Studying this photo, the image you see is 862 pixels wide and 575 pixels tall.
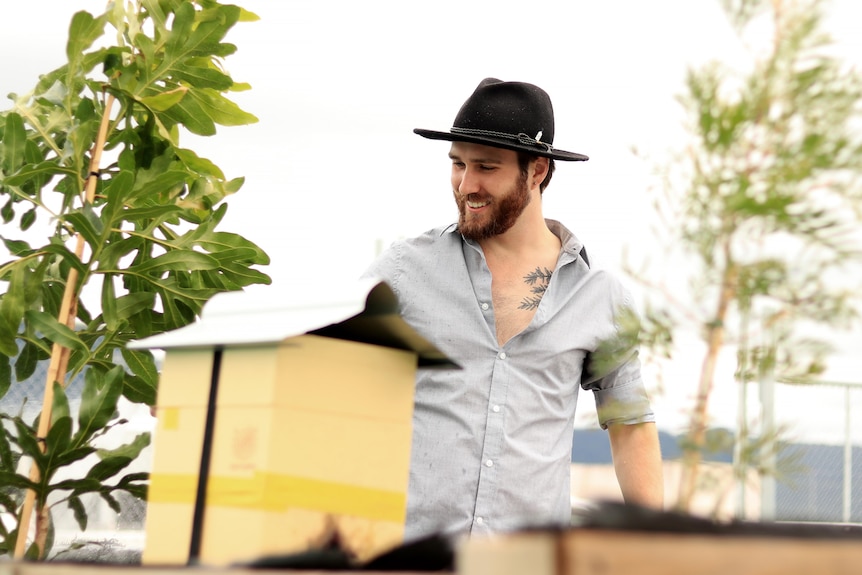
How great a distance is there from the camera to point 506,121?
264 cm

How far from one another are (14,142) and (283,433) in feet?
4.65

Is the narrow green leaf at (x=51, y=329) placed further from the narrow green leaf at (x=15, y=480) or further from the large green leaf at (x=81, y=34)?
the large green leaf at (x=81, y=34)

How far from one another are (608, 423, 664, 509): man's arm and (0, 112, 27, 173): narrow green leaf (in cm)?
145

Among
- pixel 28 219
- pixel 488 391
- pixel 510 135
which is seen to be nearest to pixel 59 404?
pixel 28 219

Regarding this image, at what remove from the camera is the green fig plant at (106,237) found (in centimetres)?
200

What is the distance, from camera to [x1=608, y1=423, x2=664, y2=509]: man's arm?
96.9 inches

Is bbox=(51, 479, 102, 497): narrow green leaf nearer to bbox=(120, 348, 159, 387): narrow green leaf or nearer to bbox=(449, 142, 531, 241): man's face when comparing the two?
bbox=(120, 348, 159, 387): narrow green leaf

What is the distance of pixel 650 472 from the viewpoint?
8.13ft

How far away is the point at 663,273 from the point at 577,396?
1.66 metres

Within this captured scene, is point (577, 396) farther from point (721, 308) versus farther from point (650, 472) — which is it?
point (721, 308)

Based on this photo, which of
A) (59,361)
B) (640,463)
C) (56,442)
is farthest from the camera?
(640,463)

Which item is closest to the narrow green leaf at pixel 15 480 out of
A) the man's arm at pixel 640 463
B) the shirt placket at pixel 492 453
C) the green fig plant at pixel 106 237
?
the green fig plant at pixel 106 237


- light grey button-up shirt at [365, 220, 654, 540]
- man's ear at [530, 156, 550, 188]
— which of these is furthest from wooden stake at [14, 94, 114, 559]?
man's ear at [530, 156, 550, 188]

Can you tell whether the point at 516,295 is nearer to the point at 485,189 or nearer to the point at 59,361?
the point at 485,189
